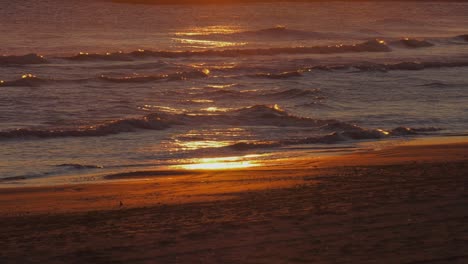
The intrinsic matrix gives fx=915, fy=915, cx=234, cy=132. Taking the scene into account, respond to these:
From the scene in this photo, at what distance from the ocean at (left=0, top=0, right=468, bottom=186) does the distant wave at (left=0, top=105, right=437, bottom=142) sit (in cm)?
3

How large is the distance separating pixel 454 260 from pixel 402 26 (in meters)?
44.8

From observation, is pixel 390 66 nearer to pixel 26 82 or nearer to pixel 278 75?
pixel 278 75

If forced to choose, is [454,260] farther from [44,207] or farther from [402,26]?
[402,26]

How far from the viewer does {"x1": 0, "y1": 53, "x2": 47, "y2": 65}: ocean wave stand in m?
26.5

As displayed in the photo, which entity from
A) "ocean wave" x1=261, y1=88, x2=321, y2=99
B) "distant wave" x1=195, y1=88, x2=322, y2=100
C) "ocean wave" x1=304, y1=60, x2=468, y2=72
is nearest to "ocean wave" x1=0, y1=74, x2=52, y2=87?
"distant wave" x1=195, y1=88, x2=322, y2=100

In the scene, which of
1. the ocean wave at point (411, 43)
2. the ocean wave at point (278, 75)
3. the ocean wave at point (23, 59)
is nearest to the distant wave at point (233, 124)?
the ocean wave at point (278, 75)

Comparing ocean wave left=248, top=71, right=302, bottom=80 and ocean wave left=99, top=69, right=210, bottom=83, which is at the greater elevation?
ocean wave left=99, top=69, right=210, bottom=83

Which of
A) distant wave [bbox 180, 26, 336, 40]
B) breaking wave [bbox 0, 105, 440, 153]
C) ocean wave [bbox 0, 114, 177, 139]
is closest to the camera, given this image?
breaking wave [bbox 0, 105, 440, 153]

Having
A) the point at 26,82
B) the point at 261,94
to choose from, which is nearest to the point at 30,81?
the point at 26,82

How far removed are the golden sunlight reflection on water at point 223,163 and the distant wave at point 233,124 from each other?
0.97m

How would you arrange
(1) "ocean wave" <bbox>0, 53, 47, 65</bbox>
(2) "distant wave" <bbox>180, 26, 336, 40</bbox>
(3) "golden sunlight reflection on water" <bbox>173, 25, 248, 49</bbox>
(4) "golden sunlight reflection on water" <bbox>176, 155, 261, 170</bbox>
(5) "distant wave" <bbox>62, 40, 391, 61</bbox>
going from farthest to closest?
(2) "distant wave" <bbox>180, 26, 336, 40</bbox>
(3) "golden sunlight reflection on water" <bbox>173, 25, 248, 49</bbox>
(5) "distant wave" <bbox>62, 40, 391, 61</bbox>
(1) "ocean wave" <bbox>0, 53, 47, 65</bbox>
(4) "golden sunlight reflection on water" <bbox>176, 155, 261, 170</bbox>

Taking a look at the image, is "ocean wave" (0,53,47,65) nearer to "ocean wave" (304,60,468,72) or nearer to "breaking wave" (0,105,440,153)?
"ocean wave" (304,60,468,72)

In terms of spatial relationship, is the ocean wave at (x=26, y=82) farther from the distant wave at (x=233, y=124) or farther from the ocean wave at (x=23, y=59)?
the distant wave at (x=233, y=124)

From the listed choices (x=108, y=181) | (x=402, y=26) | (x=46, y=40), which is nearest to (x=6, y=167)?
(x=108, y=181)
